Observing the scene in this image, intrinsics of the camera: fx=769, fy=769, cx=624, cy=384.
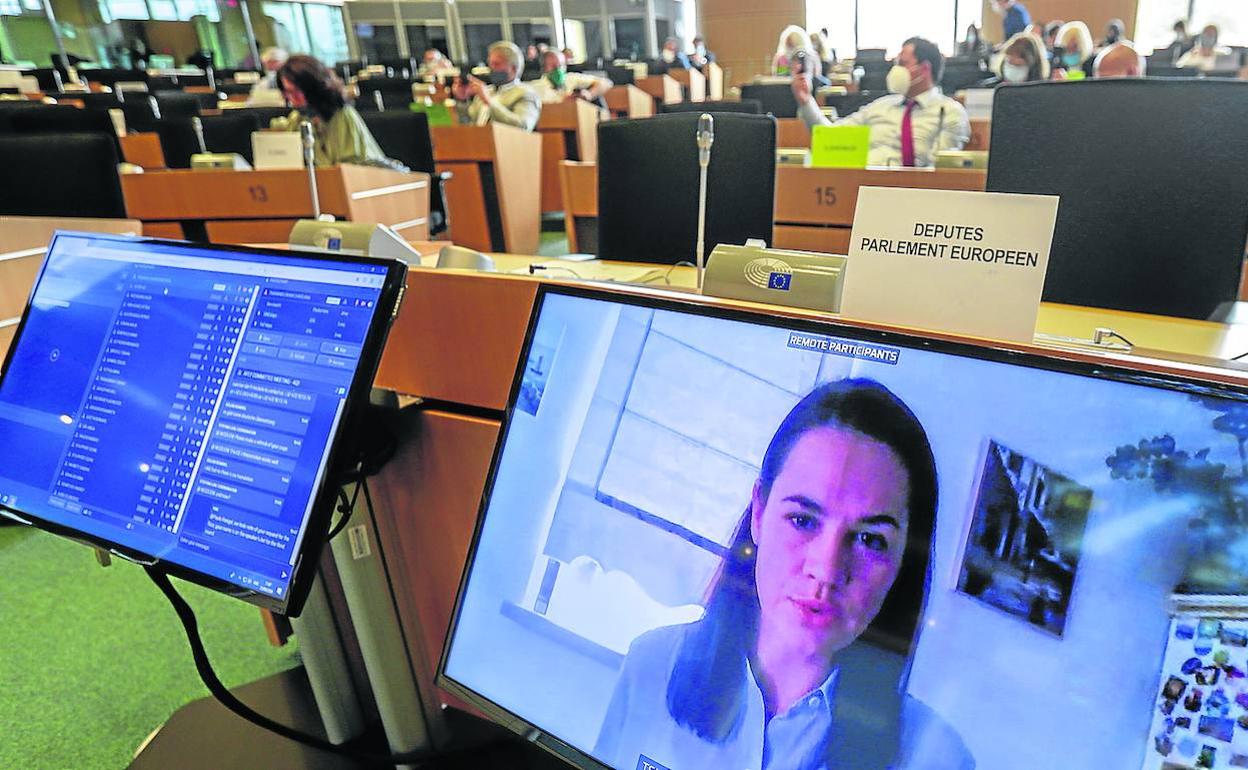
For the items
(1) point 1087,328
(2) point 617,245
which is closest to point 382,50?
(2) point 617,245

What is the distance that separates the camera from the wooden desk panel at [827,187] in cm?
233

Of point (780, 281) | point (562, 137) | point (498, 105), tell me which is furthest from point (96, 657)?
point (562, 137)

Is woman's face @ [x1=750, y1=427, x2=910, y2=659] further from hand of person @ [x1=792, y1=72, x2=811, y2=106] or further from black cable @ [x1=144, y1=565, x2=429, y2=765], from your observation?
hand of person @ [x1=792, y1=72, x2=811, y2=106]

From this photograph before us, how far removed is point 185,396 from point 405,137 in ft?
12.0

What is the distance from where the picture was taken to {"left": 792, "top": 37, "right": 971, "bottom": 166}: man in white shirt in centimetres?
312

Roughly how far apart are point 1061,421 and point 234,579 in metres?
0.65

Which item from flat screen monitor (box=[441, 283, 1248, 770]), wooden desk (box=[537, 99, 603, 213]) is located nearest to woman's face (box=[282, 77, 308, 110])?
wooden desk (box=[537, 99, 603, 213])

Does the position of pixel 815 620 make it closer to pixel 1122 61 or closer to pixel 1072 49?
pixel 1122 61

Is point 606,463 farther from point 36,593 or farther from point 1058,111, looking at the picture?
point 36,593

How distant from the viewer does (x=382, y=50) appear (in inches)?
557

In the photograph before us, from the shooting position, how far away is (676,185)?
2127 millimetres

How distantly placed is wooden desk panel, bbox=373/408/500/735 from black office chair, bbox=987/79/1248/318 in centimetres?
A: 115

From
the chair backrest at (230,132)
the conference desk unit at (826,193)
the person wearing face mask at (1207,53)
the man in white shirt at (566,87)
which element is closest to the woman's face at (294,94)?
the chair backrest at (230,132)

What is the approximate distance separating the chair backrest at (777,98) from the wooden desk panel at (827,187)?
2349 mm
